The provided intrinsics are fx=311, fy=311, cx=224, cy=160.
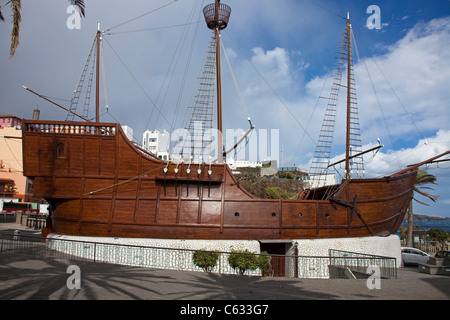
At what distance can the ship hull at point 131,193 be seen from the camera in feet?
41.7

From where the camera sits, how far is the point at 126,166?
42.5ft

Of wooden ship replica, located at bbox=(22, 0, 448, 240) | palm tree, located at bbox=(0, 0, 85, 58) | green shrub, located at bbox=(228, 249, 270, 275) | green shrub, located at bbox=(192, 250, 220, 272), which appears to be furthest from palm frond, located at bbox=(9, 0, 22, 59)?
green shrub, located at bbox=(228, 249, 270, 275)

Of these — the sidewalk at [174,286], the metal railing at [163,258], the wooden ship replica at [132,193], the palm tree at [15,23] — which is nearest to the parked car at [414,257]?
the metal railing at [163,258]

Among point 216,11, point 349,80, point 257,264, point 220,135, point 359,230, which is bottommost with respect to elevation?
point 257,264

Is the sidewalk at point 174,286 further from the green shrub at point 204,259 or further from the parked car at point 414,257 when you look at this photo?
the parked car at point 414,257

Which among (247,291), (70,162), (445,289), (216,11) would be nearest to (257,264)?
(247,291)

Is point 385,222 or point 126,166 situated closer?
point 126,166

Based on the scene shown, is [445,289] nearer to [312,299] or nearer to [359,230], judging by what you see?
[312,299]

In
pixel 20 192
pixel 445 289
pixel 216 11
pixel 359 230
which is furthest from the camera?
pixel 20 192

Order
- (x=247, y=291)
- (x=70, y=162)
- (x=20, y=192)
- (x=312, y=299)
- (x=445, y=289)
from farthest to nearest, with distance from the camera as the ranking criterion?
(x=20, y=192) → (x=70, y=162) → (x=445, y=289) → (x=247, y=291) → (x=312, y=299)

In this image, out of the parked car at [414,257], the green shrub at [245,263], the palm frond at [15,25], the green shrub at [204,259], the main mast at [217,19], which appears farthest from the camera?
the parked car at [414,257]

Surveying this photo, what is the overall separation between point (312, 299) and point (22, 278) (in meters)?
7.23

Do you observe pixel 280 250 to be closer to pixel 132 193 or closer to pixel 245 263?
pixel 245 263

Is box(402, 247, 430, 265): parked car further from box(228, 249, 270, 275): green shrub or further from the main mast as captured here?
the main mast
